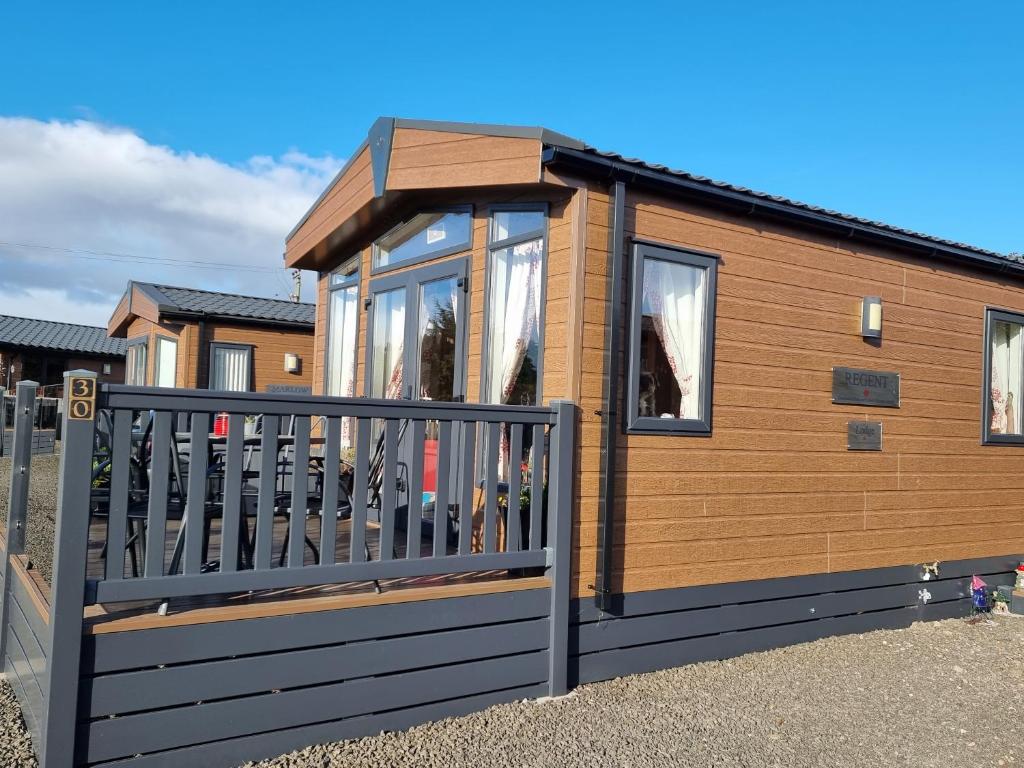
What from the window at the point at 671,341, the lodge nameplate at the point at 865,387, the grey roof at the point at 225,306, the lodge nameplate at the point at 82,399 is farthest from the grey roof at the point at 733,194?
the grey roof at the point at 225,306

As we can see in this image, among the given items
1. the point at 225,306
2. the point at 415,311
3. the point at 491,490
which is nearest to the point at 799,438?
the point at 491,490

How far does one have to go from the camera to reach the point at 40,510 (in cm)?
712

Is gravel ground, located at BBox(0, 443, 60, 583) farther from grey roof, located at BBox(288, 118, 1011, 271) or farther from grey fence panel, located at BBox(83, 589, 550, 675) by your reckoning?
grey roof, located at BBox(288, 118, 1011, 271)

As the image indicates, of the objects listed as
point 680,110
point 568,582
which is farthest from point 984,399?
point 680,110

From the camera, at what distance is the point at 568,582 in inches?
136

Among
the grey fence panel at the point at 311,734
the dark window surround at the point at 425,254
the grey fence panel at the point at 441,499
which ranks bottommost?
the grey fence panel at the point at 311,734

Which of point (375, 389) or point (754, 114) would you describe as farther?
point (754, 114)

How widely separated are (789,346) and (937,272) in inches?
60.3

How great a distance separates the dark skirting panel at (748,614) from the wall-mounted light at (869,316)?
141 cm

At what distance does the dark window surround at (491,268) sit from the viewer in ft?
12.3

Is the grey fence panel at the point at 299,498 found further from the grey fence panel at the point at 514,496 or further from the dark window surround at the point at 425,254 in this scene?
the dark window surround at the point at 425,254

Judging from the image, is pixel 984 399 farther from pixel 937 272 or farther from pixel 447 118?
pixel 447 118

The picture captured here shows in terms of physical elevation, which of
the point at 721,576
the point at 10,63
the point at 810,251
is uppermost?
the point at 10,63

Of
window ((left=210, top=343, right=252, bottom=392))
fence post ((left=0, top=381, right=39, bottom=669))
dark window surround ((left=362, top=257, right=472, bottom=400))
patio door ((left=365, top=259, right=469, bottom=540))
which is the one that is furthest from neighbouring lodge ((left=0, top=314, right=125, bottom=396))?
fence post ((left=0, top=381, right=39, bottom=669))
